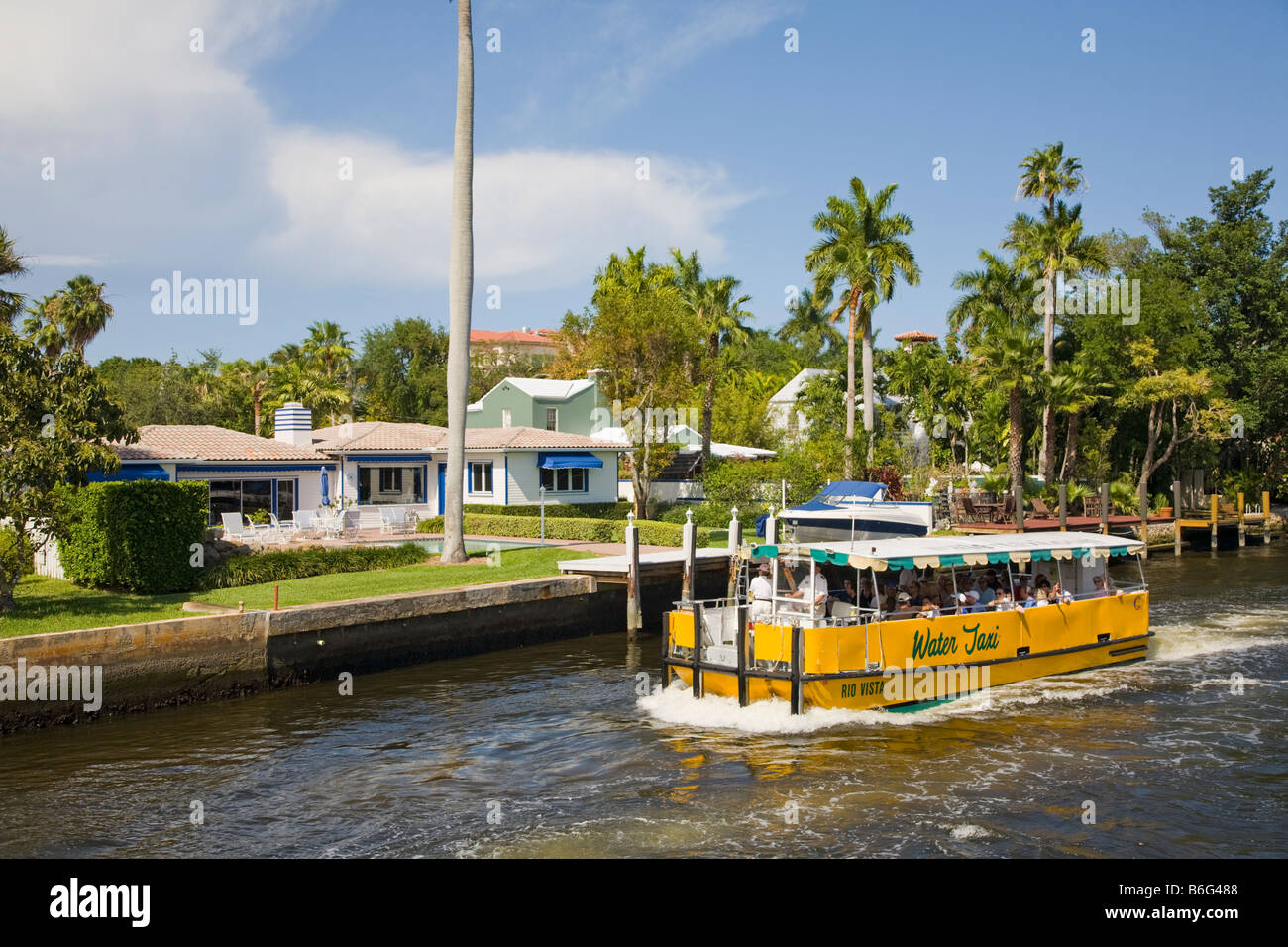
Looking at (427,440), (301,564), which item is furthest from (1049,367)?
(301,564)

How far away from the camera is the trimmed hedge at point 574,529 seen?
111ft

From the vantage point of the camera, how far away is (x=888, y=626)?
1644cm

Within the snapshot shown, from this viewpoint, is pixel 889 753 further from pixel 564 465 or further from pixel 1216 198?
pixel 1216 198

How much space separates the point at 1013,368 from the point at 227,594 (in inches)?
1304

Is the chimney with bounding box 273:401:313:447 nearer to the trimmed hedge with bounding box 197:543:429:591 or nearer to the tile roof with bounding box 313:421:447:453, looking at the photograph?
the tile roof with bounding box 313:421:447:453

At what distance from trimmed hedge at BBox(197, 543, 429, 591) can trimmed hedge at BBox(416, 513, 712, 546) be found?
26.9ft

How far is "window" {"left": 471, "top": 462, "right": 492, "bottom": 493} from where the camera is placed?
42.8m

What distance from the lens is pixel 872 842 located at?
11.4 metres

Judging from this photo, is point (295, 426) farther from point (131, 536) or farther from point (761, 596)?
point (761, 596)

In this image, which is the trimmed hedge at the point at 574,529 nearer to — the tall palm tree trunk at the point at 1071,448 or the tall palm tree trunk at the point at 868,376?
the tall palm tree trunk at the point at 868,376

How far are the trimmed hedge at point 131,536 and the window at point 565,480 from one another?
839 inches

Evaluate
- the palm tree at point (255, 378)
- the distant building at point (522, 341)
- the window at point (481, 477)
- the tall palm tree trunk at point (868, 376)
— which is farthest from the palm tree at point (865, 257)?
the distant building at point (522, 341)
